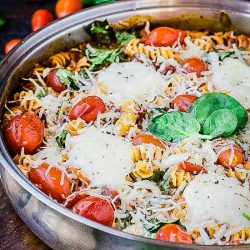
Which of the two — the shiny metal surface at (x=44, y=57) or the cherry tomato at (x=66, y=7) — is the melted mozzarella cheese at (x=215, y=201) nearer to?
the shiny metal surface at (x=44, y=57)

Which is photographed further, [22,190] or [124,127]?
[124,127]

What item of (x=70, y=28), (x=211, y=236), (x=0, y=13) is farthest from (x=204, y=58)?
(x=0, y=13)

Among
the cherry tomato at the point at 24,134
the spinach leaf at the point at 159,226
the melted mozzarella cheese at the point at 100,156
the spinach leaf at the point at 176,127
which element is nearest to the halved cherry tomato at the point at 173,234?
the spinach leaf at the point at 159,226

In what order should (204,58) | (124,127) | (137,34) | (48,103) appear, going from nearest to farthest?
(124,127), (48,103), (204,58), (137,34)

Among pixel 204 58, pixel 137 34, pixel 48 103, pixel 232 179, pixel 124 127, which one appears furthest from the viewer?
pixel 137 34

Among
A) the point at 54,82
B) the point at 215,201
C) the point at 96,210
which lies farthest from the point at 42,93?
the point at 215,201

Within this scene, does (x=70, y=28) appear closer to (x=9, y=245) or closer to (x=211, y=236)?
(x=9, y=245)

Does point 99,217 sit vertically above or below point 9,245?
above
